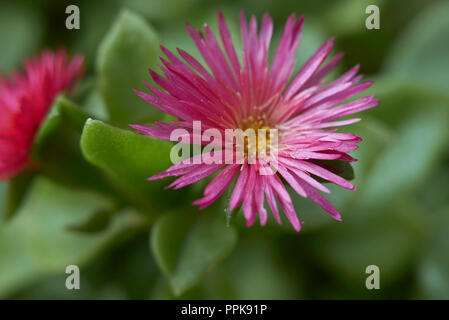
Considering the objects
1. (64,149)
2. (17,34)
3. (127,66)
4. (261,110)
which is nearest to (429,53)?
(261,110)

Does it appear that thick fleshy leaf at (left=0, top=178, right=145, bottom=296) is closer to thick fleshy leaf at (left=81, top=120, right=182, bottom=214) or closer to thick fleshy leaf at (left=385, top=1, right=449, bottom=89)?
thick fleshy leaf at (left=81, top=120, right=182, bottom=214)

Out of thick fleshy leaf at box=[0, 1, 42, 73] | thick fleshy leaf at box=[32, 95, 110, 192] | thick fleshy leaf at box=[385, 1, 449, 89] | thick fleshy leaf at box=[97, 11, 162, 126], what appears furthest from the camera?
thick fleshy leaf at box=[0, 1, 42, 73]

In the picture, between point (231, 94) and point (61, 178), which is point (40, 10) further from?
point (231, 94)

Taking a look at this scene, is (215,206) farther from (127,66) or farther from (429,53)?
(429,53)

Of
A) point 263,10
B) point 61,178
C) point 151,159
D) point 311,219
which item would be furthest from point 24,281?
point 263,10

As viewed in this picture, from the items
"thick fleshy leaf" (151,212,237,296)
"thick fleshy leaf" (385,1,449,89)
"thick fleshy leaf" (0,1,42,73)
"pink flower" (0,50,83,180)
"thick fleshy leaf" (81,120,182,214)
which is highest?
"thick fleshy leaf" (0,1,42,73)

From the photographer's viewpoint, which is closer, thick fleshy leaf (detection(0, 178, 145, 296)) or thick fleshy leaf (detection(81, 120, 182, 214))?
thick fleshy leaf (detection(81, 120, 182, 214))

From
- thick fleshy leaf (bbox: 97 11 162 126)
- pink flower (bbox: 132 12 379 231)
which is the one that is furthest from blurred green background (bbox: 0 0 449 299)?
pink flower (bbox: 132 12 379 231)

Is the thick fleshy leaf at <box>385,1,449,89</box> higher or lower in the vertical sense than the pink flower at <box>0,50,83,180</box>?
higher
